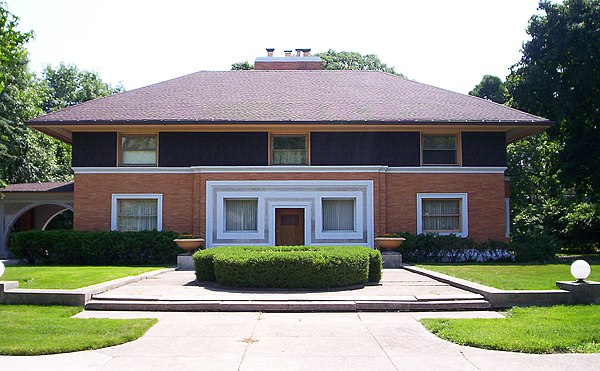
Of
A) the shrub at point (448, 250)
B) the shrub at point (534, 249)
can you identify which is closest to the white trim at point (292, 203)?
the shrub at point (448, 250)

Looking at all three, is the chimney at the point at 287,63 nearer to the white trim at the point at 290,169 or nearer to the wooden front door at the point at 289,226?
the white trim at the point at 290,169

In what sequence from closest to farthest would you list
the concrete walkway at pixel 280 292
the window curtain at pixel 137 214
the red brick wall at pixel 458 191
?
the concrete walkway at pixel 280 292 < the red brick wall at pixel 458 191 < the window curtain at pixel 137 214

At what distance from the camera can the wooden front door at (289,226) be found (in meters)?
23.5

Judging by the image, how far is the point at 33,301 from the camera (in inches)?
473

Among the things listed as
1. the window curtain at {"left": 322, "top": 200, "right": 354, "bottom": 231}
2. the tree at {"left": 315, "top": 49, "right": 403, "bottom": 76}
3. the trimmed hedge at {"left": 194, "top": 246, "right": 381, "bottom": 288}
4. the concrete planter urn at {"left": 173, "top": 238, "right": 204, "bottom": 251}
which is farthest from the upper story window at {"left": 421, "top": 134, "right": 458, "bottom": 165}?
the tree at {"left": 315, "top": 49, "right": 403, "bottom": 76}

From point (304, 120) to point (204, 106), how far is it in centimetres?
471

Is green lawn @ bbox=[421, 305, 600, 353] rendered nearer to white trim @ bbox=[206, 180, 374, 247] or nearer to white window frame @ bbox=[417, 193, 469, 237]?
white trim @ bbox=[206, 180, 374, 247]

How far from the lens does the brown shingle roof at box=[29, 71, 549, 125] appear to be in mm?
22906

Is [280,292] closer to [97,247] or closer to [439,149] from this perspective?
[97,247]

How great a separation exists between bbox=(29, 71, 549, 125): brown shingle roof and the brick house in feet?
0.42

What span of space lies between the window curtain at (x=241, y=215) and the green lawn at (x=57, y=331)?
12.1 m

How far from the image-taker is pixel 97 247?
2158cm

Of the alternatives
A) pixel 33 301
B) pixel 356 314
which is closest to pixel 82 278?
pixel 33 301

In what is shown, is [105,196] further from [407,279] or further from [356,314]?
[356,314]
